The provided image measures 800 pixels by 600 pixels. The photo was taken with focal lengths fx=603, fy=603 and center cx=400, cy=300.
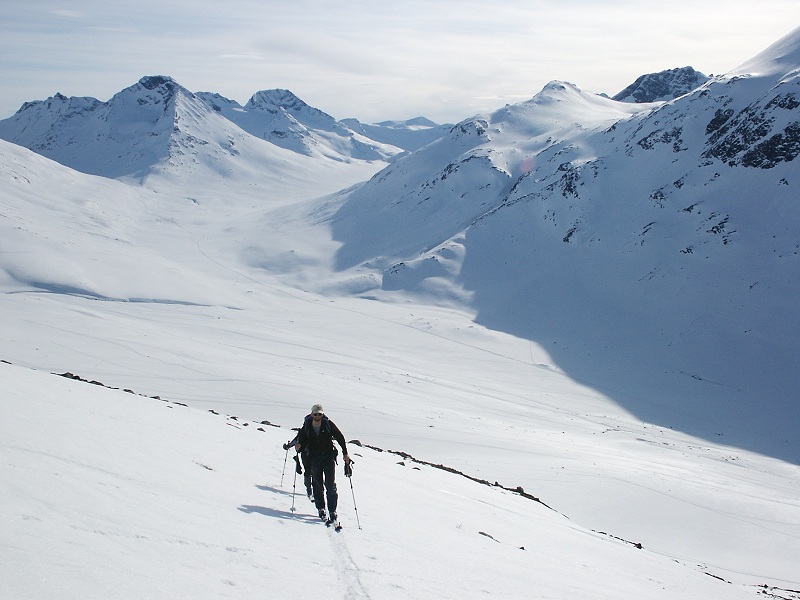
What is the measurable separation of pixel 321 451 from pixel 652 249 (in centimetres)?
8348

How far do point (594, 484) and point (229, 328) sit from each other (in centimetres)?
4554

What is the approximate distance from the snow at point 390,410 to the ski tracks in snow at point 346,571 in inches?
1.9

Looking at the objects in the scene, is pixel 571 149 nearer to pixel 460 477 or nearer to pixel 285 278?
pixel 285 278

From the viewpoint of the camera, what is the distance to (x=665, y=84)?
6614 inches

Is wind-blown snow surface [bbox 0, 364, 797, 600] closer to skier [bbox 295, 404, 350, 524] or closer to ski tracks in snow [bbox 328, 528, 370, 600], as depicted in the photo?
ski tracks in snow [bbox 328, 528, 370, 600]

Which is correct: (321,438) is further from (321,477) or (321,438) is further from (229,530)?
(229,530)

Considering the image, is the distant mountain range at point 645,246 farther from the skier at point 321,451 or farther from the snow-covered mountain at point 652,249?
the skier at point 321,451

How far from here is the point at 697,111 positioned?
3841 inches

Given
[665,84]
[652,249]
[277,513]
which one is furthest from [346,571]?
[665,84]

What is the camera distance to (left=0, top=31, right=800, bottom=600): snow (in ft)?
25.0

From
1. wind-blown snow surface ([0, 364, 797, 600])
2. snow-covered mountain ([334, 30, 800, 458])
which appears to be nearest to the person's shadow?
wind-blown snow surface ([0, 364, 797, 600])

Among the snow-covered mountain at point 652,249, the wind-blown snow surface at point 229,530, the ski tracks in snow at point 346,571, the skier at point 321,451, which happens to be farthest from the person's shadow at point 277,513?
the snow-covered mountain at point 652,249

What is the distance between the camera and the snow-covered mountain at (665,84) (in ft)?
545

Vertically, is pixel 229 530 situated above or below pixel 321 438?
below
